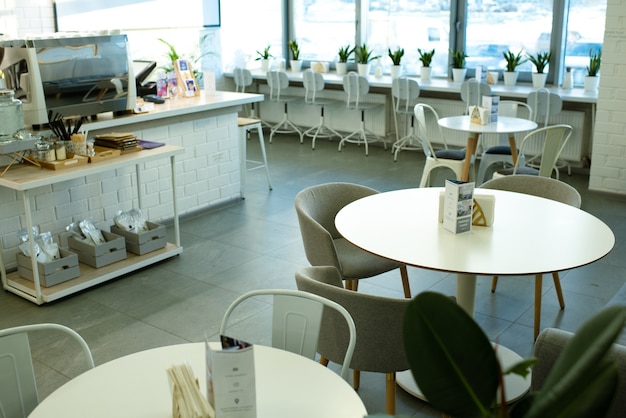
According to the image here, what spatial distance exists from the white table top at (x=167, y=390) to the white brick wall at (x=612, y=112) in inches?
182

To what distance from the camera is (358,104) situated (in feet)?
25.9

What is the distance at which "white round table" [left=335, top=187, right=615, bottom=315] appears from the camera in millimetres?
2438

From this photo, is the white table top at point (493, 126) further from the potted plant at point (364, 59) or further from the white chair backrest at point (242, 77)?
the white chair backrest at point (242, 77)

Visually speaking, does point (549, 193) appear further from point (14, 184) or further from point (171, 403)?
point (14, 184)

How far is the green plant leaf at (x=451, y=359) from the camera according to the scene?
3.11ft

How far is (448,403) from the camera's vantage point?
963mm

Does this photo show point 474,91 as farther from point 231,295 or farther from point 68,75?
point 68,75

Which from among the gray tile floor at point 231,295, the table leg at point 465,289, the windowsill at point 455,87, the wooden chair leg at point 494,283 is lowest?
the gray tile floor at point 231,295

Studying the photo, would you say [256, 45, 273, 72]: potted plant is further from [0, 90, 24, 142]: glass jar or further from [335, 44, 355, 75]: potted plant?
[0, 90, 24, 142]: glass jar

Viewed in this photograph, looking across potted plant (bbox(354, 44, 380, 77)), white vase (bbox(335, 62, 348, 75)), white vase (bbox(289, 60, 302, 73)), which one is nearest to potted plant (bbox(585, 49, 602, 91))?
potted plant (bbox(354, 44, 380, 77))

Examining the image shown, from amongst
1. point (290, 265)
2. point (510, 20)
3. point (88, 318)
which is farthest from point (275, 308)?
point (510, 20)

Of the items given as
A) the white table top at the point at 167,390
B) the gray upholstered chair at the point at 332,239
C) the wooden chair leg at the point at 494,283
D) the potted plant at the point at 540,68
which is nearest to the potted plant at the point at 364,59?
the potted plant at the point at 540,68

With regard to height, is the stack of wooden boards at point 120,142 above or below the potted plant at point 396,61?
below

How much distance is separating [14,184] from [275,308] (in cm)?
205
